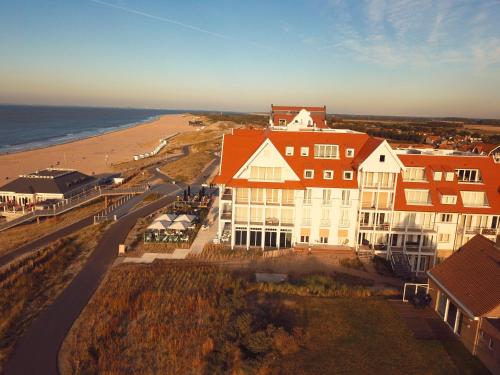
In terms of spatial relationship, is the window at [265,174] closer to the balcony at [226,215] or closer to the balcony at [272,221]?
the balcony at [272,221]

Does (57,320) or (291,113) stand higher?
(291,113)

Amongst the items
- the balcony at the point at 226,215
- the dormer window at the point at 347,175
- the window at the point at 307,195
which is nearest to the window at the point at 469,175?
the dormer window at the point at 347,175

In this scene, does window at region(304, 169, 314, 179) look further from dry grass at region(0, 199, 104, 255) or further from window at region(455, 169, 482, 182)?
dry grass at region(0, 199, 104, 255)

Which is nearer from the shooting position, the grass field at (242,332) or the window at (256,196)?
the grass field at (242,332)

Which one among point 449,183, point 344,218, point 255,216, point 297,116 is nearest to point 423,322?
point 344,218

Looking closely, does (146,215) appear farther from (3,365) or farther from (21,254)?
(3,365)

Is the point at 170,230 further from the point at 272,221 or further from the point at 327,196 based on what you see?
the point at 327,196

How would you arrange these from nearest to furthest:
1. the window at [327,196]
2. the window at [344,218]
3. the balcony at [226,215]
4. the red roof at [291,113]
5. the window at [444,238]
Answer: the window at [444,238] → the window at [327,196] → the window at [344,218] → the balcony at [226,215] → the red roof at [291,113]
